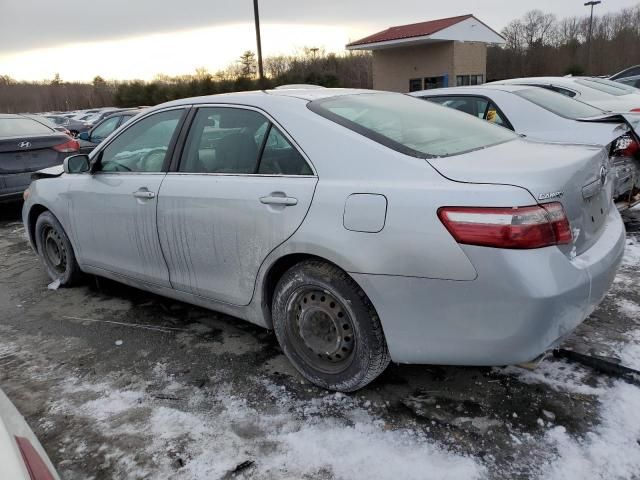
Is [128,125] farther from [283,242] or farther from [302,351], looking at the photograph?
[302,351]

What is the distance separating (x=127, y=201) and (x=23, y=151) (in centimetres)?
489

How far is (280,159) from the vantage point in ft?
9.47

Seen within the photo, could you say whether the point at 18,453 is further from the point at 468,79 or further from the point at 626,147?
the point at 468,79

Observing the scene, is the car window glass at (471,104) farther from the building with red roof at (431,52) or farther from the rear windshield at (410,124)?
the building with red roof at (431,52)

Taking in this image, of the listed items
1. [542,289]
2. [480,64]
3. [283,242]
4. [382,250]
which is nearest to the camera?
[542,289]

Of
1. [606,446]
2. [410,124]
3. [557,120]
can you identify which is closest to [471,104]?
[557,120]

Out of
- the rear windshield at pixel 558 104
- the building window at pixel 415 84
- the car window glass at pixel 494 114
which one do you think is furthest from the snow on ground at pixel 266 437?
the building window at pixel 415 84

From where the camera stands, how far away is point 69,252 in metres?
4.50

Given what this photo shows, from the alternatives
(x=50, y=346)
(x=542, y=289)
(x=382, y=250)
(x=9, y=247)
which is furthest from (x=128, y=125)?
(x=9, y=247)

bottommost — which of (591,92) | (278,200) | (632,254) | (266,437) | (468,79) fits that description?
(266,437)

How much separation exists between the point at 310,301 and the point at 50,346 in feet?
6.73

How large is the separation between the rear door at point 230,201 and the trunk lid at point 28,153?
517 cm

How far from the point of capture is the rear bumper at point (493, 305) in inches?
84.7

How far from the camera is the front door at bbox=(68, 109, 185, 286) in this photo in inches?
139
